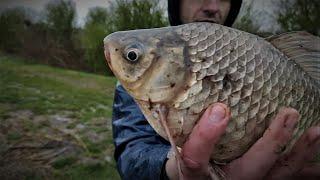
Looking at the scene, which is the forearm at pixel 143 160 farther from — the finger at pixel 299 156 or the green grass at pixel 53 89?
the green grass at pixel 53 89

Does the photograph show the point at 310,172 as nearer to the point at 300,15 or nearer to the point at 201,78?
the point at 201,78

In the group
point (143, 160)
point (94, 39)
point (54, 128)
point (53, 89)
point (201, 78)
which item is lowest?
point (54, 128)

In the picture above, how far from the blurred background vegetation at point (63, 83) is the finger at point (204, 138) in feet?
8.90

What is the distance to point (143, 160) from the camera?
3.56 ft

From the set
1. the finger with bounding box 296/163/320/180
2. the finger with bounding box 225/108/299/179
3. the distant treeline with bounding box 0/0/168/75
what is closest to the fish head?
the finger with bounding box 225/108/299/179

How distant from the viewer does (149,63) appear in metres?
0.78

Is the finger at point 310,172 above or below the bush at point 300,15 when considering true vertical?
below

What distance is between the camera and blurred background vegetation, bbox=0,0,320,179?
3654 mm

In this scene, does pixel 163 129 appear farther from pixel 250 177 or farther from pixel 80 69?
pixel 80 69

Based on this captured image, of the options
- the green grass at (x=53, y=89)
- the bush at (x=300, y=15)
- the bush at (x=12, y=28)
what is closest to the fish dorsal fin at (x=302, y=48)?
the green grass at (x=53, y=89)

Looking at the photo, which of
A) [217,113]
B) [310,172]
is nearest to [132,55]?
[217,113]

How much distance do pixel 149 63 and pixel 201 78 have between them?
8cm

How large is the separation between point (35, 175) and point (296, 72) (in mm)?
2965

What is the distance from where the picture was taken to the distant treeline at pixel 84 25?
5.66 metres
